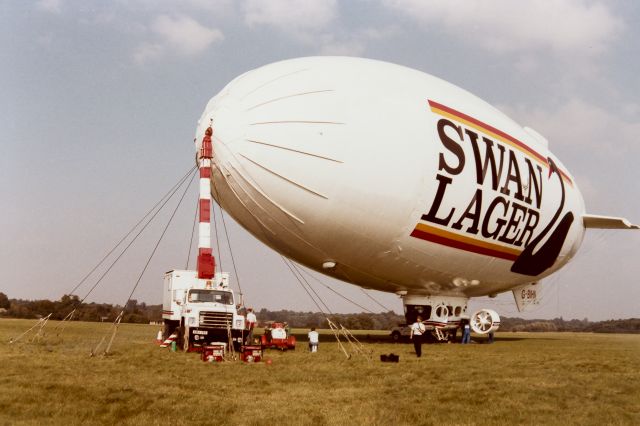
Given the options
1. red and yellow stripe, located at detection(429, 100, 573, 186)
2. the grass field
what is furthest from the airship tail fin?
the grass field

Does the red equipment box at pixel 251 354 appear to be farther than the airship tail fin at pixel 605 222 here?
No

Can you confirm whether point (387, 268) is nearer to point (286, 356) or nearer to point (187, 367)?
point (286, 356)

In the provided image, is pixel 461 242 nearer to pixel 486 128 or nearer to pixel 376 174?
pixel 486 128

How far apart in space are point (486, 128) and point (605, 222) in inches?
570

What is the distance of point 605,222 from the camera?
35.9 m

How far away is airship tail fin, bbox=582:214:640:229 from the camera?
35031 millimetres

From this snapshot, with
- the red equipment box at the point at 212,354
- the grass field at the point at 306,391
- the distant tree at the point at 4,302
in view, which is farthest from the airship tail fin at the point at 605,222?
the distant tree at the point at 4,302

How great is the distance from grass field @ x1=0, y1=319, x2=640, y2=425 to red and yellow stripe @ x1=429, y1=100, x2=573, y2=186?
992 cm

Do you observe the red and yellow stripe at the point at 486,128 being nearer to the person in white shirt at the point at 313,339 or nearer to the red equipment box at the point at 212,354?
the person in white shirt at the point at 313,339

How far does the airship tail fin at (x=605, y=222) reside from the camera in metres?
35.0

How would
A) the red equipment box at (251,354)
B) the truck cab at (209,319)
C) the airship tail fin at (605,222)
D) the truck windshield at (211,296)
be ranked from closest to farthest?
1. the red equipment box at (251,354)
2. the truck cab at (209,319)
3. the truck windshield at (211,296)
4. the airship tail fin at (605,222)

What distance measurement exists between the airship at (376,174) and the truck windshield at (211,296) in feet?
9.50

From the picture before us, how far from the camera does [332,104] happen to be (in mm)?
21391

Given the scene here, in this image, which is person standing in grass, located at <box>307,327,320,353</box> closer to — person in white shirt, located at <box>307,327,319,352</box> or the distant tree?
person in white shirt, located at <box>307,327,319,352</box>
